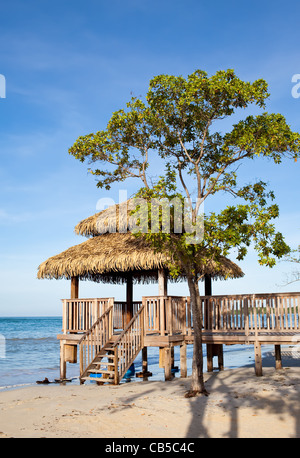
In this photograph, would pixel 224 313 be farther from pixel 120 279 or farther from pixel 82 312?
pixel 120 279

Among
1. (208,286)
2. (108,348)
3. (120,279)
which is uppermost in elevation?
(120,279)

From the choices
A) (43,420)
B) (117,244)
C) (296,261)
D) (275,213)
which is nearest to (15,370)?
(117,244)

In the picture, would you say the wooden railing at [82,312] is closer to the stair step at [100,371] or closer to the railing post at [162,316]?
the railing post at [162,316]

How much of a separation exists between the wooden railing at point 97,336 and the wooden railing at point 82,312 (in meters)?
0.42

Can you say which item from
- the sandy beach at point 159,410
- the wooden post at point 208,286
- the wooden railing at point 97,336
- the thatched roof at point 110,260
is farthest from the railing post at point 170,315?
the wooden post at point 208,286

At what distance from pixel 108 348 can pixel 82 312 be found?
1.91 meters

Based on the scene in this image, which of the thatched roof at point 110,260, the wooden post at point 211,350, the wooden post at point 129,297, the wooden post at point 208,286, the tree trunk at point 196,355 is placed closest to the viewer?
the tree trunk at point 196,355

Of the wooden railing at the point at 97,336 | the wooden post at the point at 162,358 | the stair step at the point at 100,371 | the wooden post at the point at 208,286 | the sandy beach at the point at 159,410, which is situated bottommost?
the sandy beach at the point at 159,410

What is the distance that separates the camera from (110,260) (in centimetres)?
1465

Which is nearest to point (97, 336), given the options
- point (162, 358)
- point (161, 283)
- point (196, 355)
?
point (162, 358)

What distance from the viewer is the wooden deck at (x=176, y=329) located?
1191 cm

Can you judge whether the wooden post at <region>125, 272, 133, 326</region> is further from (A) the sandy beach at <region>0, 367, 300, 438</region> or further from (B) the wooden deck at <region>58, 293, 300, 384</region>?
(A) the sandy beach at <region>0, 367, 300, 438</region>
